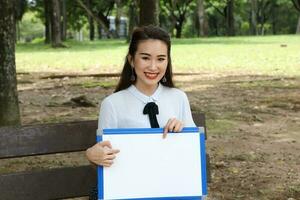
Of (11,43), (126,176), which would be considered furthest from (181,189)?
(11,43)

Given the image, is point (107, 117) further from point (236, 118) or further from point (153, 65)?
point (236, 118)

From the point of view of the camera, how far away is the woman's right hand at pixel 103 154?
2.65m

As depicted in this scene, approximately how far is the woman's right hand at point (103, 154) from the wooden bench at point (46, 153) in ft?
2.26

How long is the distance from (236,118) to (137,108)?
533cm

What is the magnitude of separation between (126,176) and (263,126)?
5115mm

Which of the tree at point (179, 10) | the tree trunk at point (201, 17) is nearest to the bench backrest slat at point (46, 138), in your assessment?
the tree trunk at point (201, 17)

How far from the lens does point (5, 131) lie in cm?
322

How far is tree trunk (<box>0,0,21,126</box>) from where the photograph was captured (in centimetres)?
605

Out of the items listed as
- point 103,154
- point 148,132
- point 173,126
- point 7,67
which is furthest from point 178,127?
point 7,67

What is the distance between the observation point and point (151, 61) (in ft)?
→ 9.62

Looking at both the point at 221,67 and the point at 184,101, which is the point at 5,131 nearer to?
the point at 184,101

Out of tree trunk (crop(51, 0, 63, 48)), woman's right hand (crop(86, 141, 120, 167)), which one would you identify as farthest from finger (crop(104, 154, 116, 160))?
tree trunk (crop(51, 0, 63, 48))

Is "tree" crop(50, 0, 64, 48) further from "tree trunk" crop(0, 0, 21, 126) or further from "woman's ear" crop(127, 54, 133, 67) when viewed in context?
"woman's ear" crop(127, 54, 133, 67)

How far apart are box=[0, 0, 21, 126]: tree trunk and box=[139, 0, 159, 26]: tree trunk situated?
219 cm
